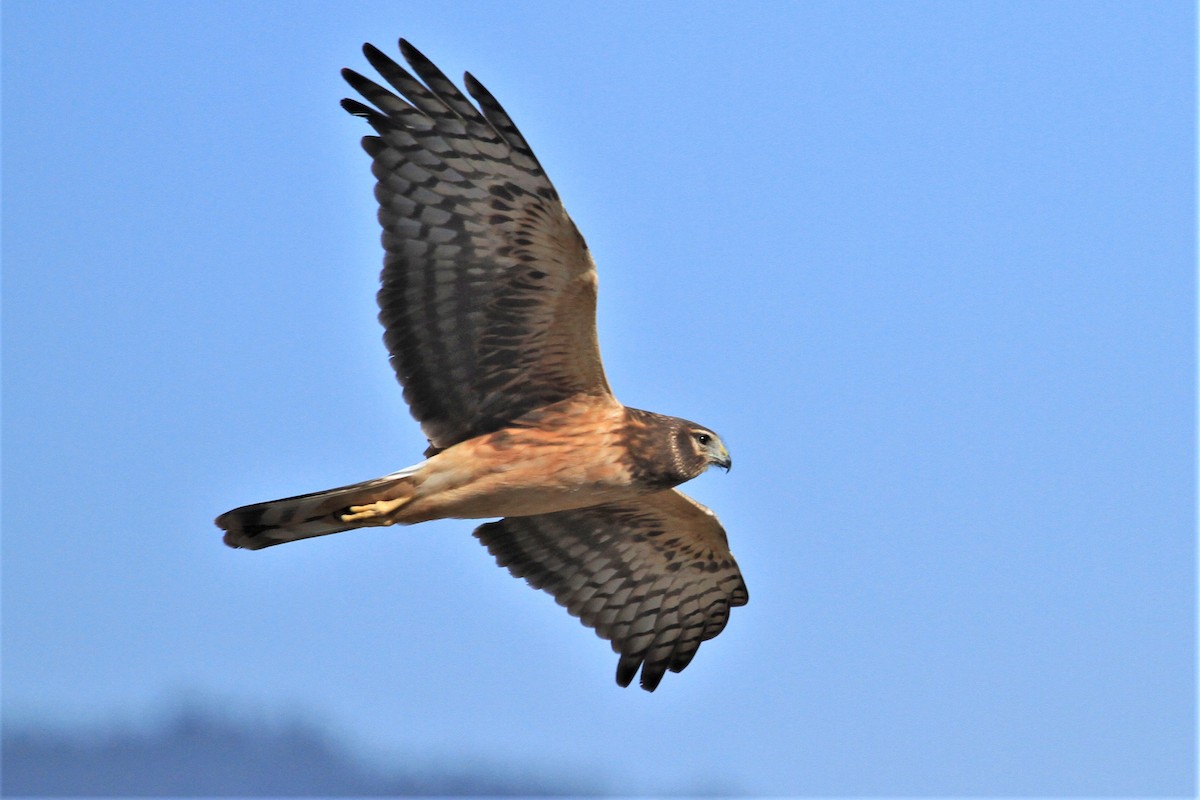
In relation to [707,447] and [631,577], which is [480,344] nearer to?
[707,447]

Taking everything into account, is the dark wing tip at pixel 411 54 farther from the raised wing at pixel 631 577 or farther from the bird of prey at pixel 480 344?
the raised wing at pixel 631 577

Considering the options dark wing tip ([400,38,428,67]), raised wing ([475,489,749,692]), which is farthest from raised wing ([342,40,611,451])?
raised wing ([475,489,749,692])

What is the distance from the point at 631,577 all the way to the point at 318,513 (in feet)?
10.6

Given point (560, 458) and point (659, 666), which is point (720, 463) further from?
point (659, 666)

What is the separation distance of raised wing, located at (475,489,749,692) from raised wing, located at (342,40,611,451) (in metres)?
1.92

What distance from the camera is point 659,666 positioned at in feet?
42.8

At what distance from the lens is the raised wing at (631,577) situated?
504 inches

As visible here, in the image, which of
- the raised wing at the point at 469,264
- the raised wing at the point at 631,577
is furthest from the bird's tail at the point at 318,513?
the raised wing at the point at 631,577

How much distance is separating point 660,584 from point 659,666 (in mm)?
681

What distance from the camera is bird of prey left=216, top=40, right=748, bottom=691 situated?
33.9ft

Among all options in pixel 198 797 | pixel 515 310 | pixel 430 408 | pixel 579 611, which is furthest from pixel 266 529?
pixel 198 797

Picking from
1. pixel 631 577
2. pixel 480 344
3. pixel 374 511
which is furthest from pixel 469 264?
pixel 631 577

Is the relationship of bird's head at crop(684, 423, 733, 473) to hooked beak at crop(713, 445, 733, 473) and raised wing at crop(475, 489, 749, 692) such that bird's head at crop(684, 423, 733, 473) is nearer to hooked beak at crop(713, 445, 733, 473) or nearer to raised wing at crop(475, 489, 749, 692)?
hooked beak at crop(713, 445, 733, 473)

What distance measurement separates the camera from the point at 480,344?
36.2 ft
